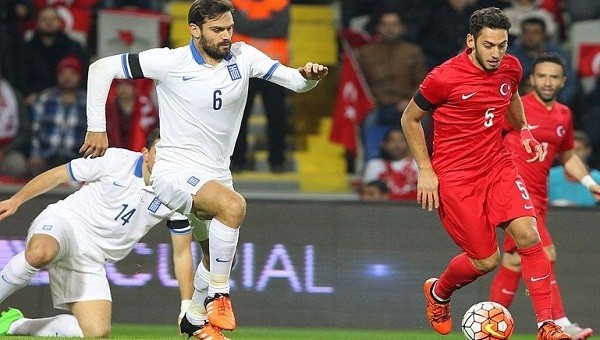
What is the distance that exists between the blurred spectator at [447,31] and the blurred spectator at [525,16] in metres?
0.46

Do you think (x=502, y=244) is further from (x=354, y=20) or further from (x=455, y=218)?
(x=354, y=20)

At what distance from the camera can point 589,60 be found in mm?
14867

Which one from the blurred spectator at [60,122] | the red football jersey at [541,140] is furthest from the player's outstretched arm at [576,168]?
the blurred spectator at [60,122]

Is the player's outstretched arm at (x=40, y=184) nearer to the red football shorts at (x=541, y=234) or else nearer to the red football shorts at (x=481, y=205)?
the red football shorts at (x=481, y=205)

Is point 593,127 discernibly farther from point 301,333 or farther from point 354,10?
point 301,333

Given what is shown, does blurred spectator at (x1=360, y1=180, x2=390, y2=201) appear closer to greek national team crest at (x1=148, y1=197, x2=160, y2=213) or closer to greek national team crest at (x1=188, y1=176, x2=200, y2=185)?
greek national team crest at (x1=148, y1=197, x2=160, y2=213)

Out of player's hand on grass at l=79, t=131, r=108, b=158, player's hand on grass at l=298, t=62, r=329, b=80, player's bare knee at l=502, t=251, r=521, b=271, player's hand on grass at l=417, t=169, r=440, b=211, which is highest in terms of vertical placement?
player's hand on grass at l=298, t=62, r=329, b=80

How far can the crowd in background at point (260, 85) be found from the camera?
529 inches

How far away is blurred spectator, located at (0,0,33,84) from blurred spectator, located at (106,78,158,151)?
117 cm

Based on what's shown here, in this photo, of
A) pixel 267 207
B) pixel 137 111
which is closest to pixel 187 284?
pixel 267 207

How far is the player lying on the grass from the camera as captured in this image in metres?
9.61

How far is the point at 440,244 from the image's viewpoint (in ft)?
37.3

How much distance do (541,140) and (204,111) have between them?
114 inches

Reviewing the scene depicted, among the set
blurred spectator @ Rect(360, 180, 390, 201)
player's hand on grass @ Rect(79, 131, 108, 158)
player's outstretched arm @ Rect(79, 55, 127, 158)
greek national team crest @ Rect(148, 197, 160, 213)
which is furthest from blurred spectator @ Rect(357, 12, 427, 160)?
player's hand on grass @ Rect(79, 131, 108, 158)
